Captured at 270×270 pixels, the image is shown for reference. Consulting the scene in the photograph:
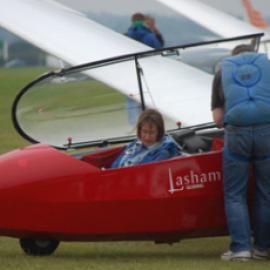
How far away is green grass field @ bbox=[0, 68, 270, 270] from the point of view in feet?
23.3

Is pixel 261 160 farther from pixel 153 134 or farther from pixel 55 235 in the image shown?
pixel 55 235

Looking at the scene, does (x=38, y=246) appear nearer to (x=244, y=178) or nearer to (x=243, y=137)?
(x=244, y=178)

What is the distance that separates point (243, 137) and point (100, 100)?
173 cm

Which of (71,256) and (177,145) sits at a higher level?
(177,145)

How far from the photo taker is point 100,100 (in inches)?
340

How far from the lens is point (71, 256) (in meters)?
7.61

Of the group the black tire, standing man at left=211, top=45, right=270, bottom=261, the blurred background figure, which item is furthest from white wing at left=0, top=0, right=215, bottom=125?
the blurred background figure

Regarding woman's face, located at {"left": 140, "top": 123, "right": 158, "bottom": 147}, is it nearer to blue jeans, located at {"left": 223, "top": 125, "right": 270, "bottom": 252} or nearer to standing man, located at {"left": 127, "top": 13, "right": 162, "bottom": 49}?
blue jeans, located at {"left": 223, "top": 125, "right": 270, "bottom": 252}

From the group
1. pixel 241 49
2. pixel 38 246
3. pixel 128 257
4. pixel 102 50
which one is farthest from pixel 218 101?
pixel 102 50

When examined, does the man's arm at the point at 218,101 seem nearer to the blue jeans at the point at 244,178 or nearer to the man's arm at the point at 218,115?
the man's arm at the point at 218,115

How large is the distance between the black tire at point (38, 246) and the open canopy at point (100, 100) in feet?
3.05

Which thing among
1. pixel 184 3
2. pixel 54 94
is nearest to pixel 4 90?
pixel 184 3

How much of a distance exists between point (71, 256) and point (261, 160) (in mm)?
1358

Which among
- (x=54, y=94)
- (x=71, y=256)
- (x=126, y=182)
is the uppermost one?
(x=54, y=94)
